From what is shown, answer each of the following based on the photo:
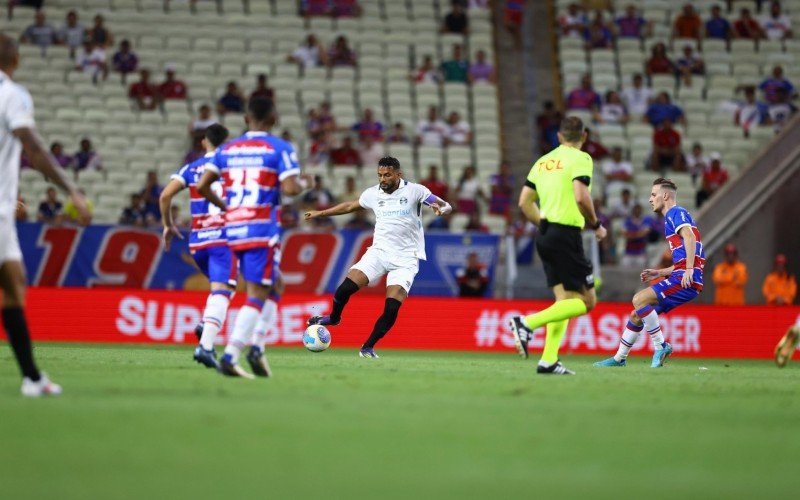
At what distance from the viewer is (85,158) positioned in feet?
87.7

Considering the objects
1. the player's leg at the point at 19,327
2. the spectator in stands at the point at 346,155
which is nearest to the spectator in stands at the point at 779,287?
the spectator in stands at the point at 346,155

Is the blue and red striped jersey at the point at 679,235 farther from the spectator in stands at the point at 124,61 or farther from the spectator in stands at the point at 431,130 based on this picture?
the spectator in stands at the point at 124,61

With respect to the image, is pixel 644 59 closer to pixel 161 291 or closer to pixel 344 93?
pixel 344 93

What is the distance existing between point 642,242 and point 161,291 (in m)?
9.53

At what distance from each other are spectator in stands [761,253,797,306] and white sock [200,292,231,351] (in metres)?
15.2

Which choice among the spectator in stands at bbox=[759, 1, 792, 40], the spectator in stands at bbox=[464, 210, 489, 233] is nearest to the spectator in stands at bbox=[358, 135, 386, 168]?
the spectator in stands at bbox=[464, 210, 489, 233]

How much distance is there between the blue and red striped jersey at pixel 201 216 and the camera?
14.1 metres

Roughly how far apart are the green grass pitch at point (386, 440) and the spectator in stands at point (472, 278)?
12.4 m

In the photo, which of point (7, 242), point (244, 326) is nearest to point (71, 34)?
point (244, 326)

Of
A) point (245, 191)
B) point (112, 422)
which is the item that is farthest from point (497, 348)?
point (112, 422)

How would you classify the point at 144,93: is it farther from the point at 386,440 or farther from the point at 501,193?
the point at 386,440

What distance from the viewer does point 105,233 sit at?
23125mm

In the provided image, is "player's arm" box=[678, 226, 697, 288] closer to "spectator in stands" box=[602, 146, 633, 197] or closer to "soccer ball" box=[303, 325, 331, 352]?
"soccer ball" box=[303, 325, 331, 352]

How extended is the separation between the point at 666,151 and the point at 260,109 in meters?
19.4
